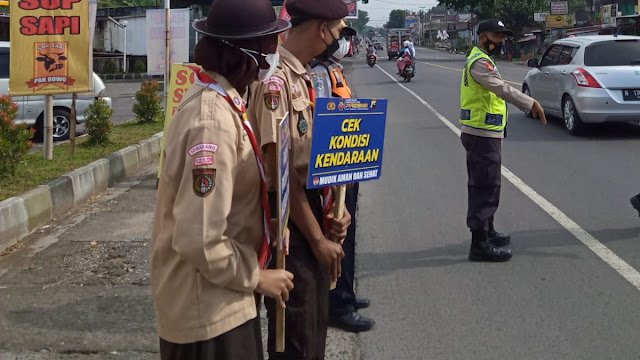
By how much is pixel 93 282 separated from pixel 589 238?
387cm

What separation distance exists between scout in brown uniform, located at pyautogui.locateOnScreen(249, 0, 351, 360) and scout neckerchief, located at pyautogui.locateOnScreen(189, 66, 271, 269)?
0.78 ft

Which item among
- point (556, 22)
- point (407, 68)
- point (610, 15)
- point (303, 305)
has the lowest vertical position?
point (303, 305)

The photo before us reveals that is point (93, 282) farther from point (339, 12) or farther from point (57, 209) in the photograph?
point (339, 12)

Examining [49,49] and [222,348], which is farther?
[49,49]

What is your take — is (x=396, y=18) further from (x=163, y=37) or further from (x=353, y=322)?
(x=353, y=322)

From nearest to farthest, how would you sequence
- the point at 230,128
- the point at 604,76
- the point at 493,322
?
the point at 230,128, the point at 493,322, the point at 604,76

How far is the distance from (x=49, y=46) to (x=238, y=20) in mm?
7275

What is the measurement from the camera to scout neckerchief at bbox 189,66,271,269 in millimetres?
2050

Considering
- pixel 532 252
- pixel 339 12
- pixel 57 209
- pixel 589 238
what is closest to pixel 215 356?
pixel 339 12

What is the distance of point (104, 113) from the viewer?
10242 mm

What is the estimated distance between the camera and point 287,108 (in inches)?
103

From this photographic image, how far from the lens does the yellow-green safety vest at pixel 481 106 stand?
17.3 ft

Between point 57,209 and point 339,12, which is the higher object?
point 339,12

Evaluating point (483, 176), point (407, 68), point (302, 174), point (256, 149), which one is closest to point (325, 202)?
point (302, 174)
